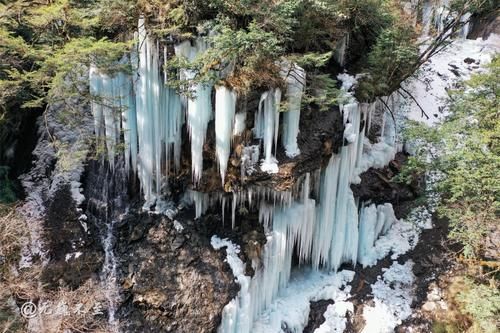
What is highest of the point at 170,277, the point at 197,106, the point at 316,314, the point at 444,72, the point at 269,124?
the point at 444,72

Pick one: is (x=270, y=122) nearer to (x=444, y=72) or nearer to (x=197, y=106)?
(x=197, y=106)

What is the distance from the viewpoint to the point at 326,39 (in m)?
9.42

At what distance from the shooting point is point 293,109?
8258 millimetres

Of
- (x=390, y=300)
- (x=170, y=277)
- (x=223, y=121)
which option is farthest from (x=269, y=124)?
(x=390, y=300)

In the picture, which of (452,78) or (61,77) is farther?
(452,78)

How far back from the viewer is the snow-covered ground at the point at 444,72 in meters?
13.3

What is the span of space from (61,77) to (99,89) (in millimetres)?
1299

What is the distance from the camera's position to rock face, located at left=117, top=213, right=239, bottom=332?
8.49 metres

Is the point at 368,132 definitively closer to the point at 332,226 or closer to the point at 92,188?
the point at 332,226

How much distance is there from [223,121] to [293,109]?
1432 mm

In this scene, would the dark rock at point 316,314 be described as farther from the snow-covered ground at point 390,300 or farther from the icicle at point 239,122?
the icicle at point 239,122

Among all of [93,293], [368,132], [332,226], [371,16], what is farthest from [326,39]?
[93,293]

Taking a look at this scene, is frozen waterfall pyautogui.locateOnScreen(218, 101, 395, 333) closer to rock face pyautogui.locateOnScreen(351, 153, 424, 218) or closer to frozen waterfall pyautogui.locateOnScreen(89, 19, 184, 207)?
rock face pyautogui.locateOnScreen(351, 153, 424, 218)

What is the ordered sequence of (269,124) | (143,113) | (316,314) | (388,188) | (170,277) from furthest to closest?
(388,188)
(316,314)
(170,277)
(143,113)
(269,124)
